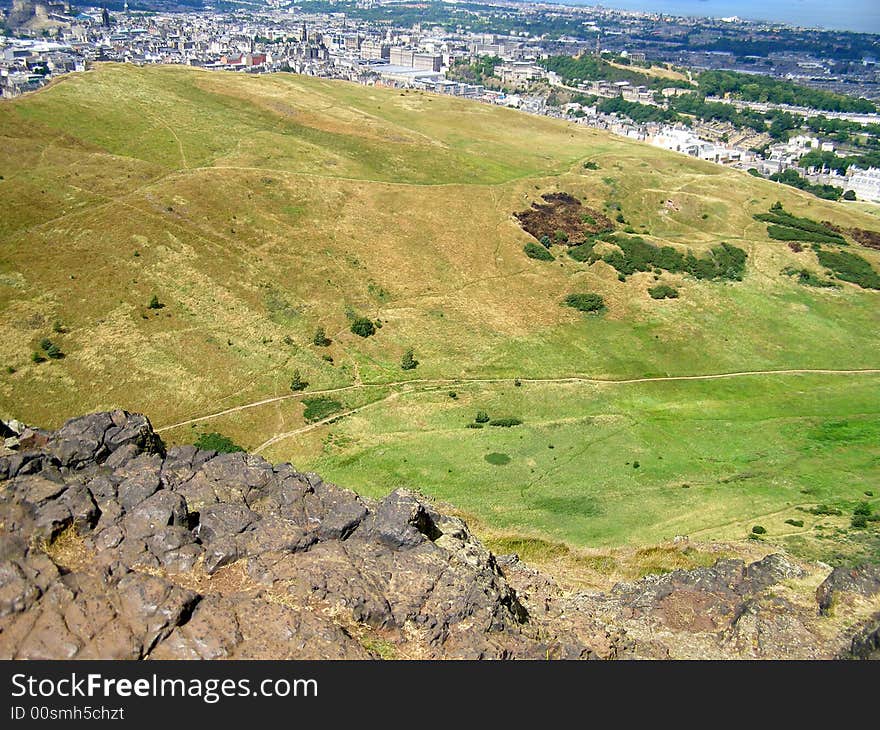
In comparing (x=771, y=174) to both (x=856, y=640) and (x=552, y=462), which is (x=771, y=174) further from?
(x=856, y=640)

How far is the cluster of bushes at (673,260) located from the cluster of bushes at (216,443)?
195ft

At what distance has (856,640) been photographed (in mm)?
28812

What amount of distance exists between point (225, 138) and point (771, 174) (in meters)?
159

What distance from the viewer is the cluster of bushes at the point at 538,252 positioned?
316 feet

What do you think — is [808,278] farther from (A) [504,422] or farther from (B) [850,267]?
(A) [504,422]

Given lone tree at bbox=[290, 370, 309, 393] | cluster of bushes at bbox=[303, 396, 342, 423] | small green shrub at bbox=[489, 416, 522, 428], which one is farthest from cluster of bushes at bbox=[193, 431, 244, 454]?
small green shrub at bbox=[489, 416, 522, 428]

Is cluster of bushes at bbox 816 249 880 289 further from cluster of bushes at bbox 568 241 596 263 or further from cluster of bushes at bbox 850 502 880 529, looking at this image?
cluster of bushes at bbox 850 502 880 529

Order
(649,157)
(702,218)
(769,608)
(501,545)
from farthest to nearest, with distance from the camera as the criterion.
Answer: (649,157) → (702,218) → (501,545) → (769,608)

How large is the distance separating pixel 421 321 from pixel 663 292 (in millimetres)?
33897

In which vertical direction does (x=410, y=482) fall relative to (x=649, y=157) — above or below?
below

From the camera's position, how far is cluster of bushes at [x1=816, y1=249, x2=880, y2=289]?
320ft

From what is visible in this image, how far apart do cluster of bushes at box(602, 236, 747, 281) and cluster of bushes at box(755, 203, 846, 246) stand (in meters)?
11.9

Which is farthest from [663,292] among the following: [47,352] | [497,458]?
[47,352]

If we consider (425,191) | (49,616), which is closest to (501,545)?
(49,616)
